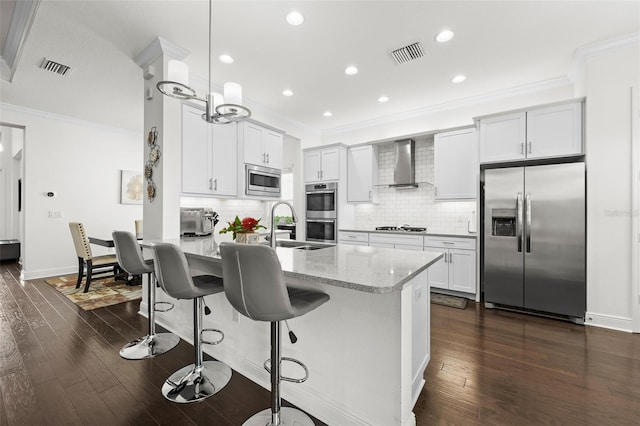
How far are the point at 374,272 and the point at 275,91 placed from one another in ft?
12.2

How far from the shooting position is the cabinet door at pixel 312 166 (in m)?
5.62

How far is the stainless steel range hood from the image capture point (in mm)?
4801

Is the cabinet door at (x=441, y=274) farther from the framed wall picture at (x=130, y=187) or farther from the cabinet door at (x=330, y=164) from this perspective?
the framed wall picture at (x=130, y=187)

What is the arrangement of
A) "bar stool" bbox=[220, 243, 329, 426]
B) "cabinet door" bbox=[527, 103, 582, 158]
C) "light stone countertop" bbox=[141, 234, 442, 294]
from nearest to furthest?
"light stone countertop" bbox=[141, 234, 442, 294] < "bar stool" bbox=[220, 243, 329, 426] < "cabinet door" bbox=[527, 103, 582, 158]

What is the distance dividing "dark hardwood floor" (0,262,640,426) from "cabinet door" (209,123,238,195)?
6.14 ft

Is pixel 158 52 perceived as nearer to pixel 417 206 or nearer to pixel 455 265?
pixel 417 206

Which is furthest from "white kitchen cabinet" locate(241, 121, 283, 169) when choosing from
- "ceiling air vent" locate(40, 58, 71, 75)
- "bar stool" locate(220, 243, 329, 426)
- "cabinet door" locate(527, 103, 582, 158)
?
"cabinet door" locate(527, 103, 582, 158)

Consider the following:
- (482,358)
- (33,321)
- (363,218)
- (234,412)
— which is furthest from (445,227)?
(33,321)

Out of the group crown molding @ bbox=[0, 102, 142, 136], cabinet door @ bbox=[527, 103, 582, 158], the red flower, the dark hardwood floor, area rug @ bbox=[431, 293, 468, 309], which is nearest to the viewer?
the dark hardwood floor

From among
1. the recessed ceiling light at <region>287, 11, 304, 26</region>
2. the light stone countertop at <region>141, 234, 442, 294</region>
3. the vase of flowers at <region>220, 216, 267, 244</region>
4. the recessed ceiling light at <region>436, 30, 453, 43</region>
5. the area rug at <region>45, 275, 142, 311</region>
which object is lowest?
the area rug at <region>45, 275, 142, 311</region>

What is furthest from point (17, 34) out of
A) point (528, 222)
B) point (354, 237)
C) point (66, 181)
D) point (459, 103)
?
point (528, 222)

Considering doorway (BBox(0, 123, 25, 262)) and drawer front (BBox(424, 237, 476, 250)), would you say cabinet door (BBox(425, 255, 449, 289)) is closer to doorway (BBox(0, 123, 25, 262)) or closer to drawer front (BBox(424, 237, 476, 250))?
drawer front (BBox(424, 237, 476, 250))

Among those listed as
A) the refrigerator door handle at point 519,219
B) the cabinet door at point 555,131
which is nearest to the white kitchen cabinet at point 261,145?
the refrigerator door handle at point 519,219

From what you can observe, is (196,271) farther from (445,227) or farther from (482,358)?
(445,227)
